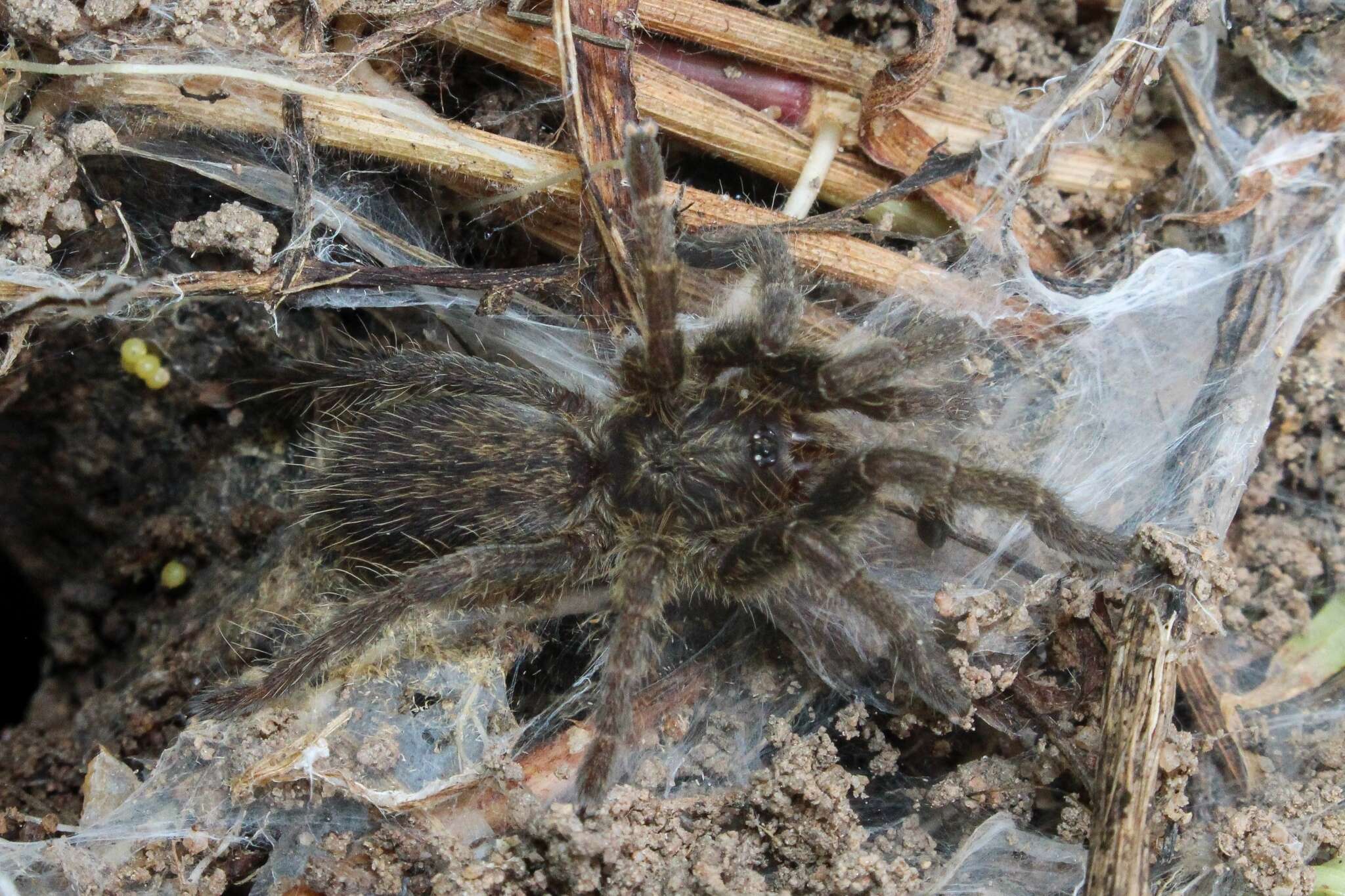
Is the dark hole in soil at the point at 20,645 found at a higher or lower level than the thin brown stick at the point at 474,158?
lower

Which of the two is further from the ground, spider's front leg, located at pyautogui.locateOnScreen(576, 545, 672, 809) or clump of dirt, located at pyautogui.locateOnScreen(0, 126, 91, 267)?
clump of dirt, located at pyautogui.locateOnScreen(0, 126, 91, 267)

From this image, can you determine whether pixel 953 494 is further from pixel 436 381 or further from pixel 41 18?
pixel 41 18

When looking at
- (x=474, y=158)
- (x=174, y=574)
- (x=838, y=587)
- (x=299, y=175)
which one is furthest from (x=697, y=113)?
(x=174, y=574)

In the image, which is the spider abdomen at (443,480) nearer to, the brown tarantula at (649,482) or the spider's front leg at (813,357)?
the brown tarantula at (649,482)

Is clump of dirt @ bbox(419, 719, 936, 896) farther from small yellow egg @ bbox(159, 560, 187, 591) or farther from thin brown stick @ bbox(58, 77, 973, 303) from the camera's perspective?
small yellow egg @ bbox(159, 560, 187, 591)

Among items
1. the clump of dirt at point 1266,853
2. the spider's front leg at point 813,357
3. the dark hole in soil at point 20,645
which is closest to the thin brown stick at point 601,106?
the spider's front leg at point 813,357

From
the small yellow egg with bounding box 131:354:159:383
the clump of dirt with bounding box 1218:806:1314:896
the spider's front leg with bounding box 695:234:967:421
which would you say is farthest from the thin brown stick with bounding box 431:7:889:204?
the clump of dirt with bounding box 1218:806:1314:896
